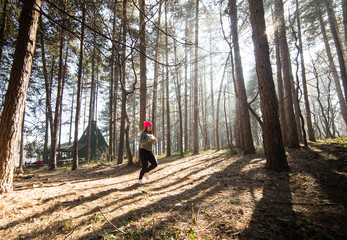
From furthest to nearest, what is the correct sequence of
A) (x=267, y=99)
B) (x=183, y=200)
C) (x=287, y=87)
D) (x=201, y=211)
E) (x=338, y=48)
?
1. (x=338, y=48)
2. (x=287, y=87)
3. (x=267, y=99)
4. (x=183, y=200)
5. (x=201, y=211)

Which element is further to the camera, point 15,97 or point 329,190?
point 15,97

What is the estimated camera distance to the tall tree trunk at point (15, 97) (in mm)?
3498

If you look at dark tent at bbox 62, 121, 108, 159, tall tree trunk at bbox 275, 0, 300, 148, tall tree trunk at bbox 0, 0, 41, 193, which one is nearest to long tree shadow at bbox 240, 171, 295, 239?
tall tree trunk at bbox 275, 0, 300, 148

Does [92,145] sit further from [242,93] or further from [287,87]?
[287,87]

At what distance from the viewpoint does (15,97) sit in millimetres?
3691

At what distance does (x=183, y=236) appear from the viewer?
1.96 m

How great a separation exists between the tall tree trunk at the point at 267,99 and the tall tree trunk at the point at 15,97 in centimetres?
586

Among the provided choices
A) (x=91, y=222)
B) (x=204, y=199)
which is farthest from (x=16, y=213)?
(x=204, y=199)

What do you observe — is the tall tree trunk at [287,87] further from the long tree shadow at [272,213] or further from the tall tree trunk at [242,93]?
the long tree shadow at [272,213]

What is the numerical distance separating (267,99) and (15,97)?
261 inches

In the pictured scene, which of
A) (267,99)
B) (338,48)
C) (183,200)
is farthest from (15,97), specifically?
(338,48)

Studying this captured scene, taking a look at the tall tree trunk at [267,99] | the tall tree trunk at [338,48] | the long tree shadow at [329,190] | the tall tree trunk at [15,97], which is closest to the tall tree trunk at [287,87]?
the long tree shadow at [329,190]

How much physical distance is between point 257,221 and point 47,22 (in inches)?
406

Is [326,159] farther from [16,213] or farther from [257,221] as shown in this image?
[16,213]
